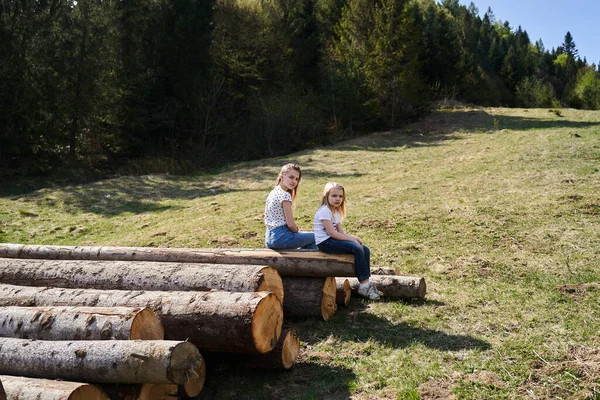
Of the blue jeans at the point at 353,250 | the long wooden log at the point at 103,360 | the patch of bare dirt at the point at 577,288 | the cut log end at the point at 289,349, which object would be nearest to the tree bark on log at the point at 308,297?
the blue jeans at the point at 353,250

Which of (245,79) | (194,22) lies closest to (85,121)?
(194,22)

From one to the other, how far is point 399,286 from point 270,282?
2.15m

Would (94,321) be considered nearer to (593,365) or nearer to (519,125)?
(593,365)

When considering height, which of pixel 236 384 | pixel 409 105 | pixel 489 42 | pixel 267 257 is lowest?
pixel 236 384

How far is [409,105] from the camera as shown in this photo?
33406mm

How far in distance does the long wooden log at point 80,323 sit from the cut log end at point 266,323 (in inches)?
31.4

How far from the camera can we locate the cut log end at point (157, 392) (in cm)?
393

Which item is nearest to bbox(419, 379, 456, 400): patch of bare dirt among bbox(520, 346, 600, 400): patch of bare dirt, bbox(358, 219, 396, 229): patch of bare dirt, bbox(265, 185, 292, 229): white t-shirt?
bbox(520, 346, 600, 400): patch of bare dirt

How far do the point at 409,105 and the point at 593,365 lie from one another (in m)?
30.2

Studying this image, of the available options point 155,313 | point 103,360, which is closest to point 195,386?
point 155,313

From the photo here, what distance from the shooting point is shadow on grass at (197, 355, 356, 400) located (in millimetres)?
4469

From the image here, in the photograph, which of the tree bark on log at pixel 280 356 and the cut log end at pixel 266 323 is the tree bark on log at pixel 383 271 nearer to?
the tree bark on log at pixel 280 356

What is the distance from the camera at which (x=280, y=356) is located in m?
4.75

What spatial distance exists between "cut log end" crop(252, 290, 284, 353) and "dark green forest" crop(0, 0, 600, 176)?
71.4 ft
